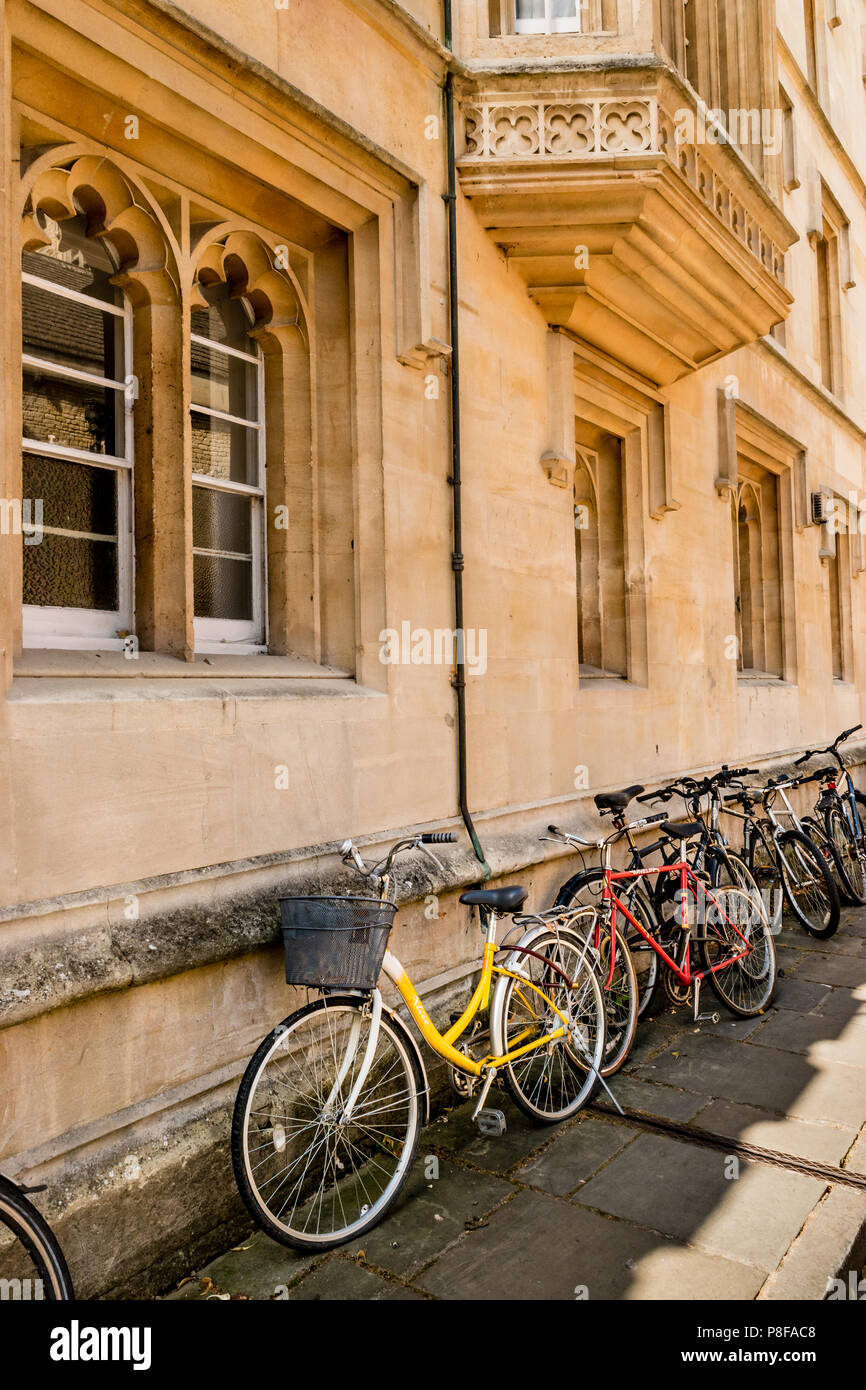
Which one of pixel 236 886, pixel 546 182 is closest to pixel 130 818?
pixel 236 886

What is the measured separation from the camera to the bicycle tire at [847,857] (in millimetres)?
7934

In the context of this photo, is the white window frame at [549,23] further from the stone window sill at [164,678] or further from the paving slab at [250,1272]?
the paving slab at [250,1272]

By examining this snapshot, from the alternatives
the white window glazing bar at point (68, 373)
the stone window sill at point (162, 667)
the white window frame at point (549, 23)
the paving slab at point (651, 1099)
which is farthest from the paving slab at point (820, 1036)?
the white window frame at point (549, 23)

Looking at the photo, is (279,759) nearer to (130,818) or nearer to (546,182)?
(130,818)

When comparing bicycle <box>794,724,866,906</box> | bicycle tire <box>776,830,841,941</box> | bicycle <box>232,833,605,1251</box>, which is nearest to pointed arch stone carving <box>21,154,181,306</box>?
bicycle <box>232,833,605,1251</box>

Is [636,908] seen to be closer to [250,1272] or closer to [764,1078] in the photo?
[764,1078]

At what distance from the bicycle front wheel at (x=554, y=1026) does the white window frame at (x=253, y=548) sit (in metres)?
1.73

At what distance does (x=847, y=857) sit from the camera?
8.33 meters

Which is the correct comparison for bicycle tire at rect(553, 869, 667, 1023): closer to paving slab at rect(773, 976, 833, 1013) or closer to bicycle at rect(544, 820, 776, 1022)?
bicycle at rect(544, 820, 776, 1022)

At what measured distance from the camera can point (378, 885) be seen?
11.1ft

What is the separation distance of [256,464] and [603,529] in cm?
337

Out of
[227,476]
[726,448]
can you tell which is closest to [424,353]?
[227,476]

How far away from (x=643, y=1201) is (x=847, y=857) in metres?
5.71

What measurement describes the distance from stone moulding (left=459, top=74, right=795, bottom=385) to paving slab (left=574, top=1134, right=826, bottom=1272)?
4261mm
